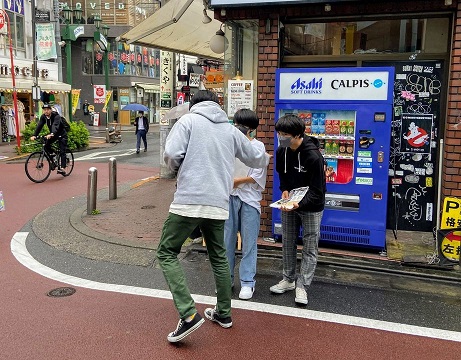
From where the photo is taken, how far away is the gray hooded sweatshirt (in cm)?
343

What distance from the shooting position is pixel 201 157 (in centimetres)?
343

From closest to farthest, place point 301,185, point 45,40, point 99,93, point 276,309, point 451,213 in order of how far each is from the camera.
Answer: point 276,309, point 301,185, point 451,213, point 45,40, point 99,93

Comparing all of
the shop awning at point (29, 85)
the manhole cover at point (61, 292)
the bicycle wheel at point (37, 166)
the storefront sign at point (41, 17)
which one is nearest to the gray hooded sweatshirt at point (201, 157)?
the manhole cover at point (61, 292)

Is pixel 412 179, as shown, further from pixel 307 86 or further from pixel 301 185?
pixel 301 185

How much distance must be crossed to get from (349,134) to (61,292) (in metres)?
3.72

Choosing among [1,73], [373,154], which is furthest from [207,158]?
[1,73]

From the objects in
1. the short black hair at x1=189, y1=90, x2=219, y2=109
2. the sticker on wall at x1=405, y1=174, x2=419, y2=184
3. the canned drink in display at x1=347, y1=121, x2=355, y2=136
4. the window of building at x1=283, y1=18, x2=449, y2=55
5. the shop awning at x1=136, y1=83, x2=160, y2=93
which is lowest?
the sticker on wall at x1=405, y1=174, x2=419, y2=184

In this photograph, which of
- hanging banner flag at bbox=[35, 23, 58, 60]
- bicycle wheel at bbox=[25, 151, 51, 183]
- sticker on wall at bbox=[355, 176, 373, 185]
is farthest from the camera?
hanging banner flag at bbox=[35, 23, 58, 60]

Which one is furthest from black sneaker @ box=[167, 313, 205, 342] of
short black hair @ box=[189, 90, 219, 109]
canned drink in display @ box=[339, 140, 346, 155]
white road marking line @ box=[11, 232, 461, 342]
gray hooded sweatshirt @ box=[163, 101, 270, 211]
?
canned drink in display @ box=[339, 140, 346, 155]

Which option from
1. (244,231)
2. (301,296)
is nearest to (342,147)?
(244,231)

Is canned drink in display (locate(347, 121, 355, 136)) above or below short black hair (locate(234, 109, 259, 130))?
below

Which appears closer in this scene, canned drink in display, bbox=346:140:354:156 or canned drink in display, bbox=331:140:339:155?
canned drink in display, bbox=346:140:354:156

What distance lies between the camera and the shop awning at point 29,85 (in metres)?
21.7

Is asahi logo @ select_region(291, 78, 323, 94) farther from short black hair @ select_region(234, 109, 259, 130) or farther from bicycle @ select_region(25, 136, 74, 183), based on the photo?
bicycle @ select_region(25, 136, 74, 183)
